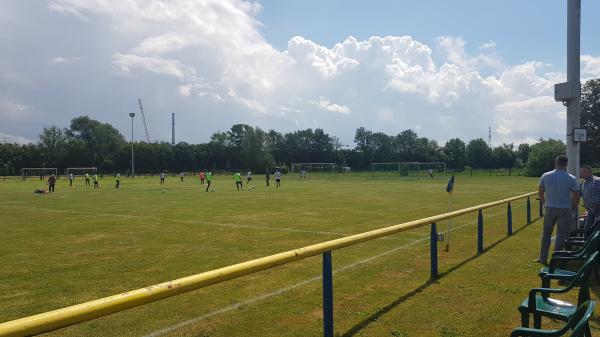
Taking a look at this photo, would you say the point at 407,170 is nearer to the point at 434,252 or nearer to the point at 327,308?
the point at 434,252

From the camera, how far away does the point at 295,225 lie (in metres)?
15.6

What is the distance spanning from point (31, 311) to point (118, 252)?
14.7 feet

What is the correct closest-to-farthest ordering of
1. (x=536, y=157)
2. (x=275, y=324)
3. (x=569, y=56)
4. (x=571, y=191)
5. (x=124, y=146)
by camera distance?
(x=275, y=324) → (x=571, y=191) → (x=569, y=56) → (x=536, y=157) → (x=124, y=146)

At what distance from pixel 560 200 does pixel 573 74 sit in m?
3.25

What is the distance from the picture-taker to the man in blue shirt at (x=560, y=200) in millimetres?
8453

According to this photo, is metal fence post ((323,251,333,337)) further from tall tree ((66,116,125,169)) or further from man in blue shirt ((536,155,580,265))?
tall tree ((66,116,125,169))

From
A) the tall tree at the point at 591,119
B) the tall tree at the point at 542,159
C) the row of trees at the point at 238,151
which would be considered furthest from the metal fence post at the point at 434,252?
the row of trees at the point at 238,151

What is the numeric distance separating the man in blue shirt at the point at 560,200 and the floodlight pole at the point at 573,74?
1882mm

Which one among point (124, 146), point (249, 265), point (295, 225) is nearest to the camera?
point (249, 265)

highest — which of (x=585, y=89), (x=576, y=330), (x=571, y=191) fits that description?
(x=585, y=89)

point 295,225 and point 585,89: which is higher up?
point 585,89

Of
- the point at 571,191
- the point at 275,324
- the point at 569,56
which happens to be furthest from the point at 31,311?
the point at 569,56

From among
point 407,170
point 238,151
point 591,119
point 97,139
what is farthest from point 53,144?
point 591,119

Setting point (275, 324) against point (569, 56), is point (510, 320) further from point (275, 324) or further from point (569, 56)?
point (569, 56)
